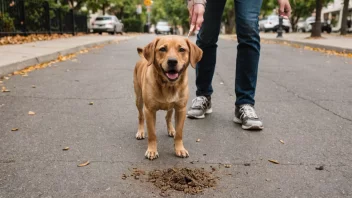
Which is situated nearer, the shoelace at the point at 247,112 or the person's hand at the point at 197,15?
the person's hand at the point at 197,15

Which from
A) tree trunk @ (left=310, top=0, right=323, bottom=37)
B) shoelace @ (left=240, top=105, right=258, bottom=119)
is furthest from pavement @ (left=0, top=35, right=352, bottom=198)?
tree trunk @ (left=310, top=0, right=323, bottom=37)

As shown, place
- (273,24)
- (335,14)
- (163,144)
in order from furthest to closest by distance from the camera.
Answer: (335,14) → (273,24) → (163,144)

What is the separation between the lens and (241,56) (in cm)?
381

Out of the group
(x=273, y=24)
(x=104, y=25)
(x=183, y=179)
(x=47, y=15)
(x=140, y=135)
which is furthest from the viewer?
(x=273, y=24)

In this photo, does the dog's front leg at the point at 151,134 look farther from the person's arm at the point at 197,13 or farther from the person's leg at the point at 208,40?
the person's leg at the point at 208,40

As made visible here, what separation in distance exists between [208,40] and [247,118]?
0.96m

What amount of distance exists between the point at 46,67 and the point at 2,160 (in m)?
5.58

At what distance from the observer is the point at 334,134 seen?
3436 millimetres

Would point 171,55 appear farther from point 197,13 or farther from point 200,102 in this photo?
point 200,102

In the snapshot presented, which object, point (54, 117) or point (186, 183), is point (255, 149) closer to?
point (186, 183)

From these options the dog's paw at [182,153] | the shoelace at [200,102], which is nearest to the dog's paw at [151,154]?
the dog's paw at [182,153]

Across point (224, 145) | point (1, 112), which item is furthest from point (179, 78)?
point (1, 112)

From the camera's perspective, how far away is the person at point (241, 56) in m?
3.64

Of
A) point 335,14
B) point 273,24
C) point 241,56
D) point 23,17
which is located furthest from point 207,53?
point 335,14
